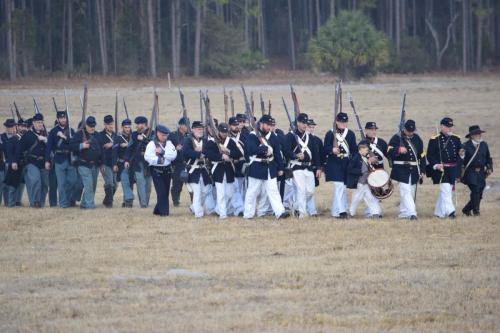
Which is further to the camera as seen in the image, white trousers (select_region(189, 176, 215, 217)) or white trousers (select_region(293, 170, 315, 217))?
white trousers (select_region(189, 176, 215, 217))

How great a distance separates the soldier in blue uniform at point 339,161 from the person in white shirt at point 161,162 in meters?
2.59

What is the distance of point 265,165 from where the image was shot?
1889 centimetres

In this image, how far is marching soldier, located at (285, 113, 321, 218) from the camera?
1917 centimetres

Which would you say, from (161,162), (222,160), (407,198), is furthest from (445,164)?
(161,162)

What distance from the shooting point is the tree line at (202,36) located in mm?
56406

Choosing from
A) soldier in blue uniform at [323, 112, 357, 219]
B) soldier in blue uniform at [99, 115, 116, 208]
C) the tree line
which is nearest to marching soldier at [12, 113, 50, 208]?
soldier in blue uniform at [99, 115, 116, 208]

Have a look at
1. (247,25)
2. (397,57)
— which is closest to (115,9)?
(247,25)

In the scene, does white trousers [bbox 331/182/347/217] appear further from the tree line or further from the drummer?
the tree line

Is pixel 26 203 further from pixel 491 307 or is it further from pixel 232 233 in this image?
pixel 491 307

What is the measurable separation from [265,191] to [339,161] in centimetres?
128

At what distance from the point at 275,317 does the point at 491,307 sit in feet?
7.40

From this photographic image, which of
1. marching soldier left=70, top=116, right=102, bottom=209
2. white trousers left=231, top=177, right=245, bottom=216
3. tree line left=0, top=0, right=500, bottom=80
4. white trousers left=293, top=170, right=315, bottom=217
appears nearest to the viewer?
white trousers left=293, top=170, right=315, bottom=217

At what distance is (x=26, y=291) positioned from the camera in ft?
44.3

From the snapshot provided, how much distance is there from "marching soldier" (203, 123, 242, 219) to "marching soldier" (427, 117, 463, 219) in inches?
→ 124
